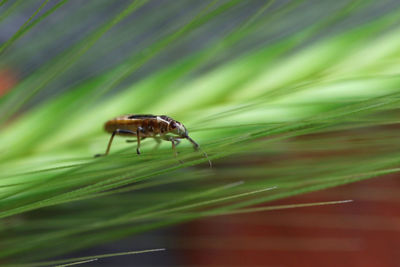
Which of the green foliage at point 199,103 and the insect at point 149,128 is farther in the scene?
the insect at point 149,128

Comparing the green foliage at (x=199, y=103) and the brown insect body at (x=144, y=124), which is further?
the brown insect body at (x=144, y=124)

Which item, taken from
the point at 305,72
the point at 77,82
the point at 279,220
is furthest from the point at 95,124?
the point at 279,220

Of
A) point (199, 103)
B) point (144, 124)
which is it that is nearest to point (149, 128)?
point (144, 124)

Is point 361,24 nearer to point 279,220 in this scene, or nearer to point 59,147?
point 59,147

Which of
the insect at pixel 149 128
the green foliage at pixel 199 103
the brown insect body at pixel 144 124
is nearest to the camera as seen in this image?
the green foliage at pixel 199 103

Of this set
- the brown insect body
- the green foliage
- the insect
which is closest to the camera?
the green foliage

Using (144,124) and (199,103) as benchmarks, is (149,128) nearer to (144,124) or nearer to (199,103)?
(144,124)

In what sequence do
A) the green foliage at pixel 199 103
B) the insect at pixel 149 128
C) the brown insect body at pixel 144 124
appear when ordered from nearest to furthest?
the green foliage at pixel 199 103 < the insect at pixel 149 128 < the brown insect body at pixel 144 124
